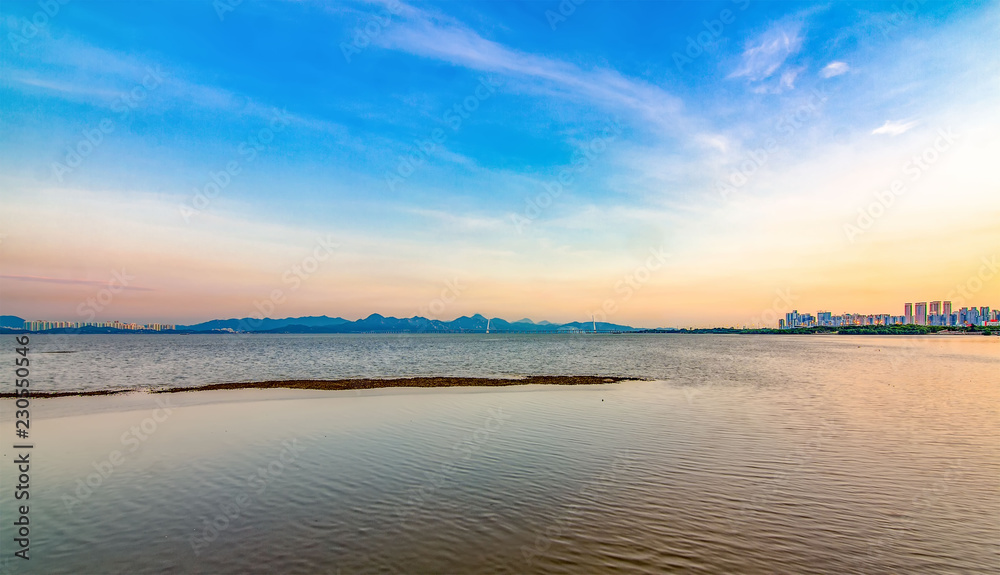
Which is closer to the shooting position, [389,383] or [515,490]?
[515,490]

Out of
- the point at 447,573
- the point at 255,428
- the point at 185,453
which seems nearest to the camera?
the point at 447,573

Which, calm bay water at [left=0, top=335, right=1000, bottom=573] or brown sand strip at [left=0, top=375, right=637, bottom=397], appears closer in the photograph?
calm bay water at [left=0, top=335, right=1000, bottom=573]

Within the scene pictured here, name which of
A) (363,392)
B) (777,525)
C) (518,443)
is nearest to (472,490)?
(518,443)

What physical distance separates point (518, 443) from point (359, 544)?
8296 millimetres

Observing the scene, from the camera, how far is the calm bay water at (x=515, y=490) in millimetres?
8078

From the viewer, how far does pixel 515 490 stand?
448 inches

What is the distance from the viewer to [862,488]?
11281mm

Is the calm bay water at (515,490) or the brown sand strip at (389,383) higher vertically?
Answer: the calm bay water at (515,490)

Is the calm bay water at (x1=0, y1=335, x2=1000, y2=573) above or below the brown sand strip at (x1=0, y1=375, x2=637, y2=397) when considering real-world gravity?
above

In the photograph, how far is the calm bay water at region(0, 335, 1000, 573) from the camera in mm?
8078

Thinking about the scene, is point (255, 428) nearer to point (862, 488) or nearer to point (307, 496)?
point (307, 496)

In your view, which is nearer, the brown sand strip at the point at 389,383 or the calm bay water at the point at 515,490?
the calm bay water at the point at 515,490

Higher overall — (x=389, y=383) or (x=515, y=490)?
(x=515, y=490)

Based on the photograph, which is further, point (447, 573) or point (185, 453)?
point (185, 453)
